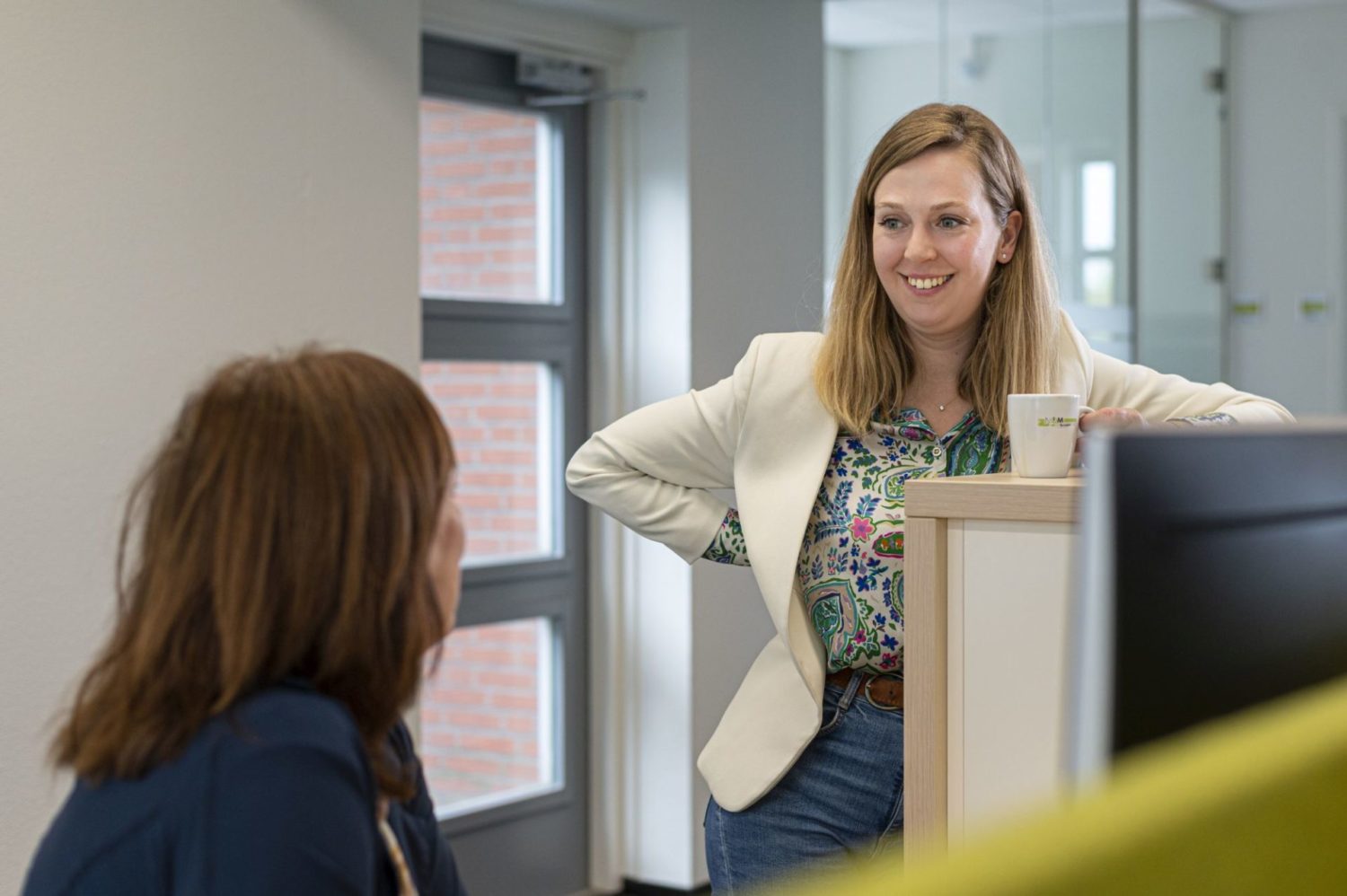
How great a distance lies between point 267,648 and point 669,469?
3.57 feet

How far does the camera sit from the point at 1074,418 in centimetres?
147

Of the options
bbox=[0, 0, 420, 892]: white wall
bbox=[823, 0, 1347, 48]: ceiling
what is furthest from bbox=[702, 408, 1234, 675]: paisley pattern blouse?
bbox=[823, 0, 1347, 48]: ceiling

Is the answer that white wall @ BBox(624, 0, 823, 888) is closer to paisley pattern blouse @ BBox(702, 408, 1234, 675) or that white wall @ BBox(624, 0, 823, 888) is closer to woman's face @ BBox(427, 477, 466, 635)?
paisley pattern blouse @ BBox(702, 408, 1234, 675)

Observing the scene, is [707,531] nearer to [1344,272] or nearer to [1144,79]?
[1144,79]

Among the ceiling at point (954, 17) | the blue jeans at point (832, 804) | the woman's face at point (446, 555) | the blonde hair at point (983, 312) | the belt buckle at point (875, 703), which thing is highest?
the ceiling at point (954, 17)

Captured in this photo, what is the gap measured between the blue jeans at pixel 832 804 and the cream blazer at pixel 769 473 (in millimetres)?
25

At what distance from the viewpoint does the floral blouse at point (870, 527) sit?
1672 millimetres

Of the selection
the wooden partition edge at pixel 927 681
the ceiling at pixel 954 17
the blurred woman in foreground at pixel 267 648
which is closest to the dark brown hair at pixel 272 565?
the blurred woman in foreground at pixel 267 648

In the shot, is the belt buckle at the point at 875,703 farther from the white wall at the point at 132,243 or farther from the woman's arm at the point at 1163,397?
the white wall at the point at 132,243

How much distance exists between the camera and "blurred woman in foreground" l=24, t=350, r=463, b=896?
0.90 m

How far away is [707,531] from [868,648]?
36cm

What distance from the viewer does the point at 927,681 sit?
4.43 ft

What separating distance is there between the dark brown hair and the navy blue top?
0.07 feet

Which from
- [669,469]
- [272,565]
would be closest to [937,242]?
[669,469]
